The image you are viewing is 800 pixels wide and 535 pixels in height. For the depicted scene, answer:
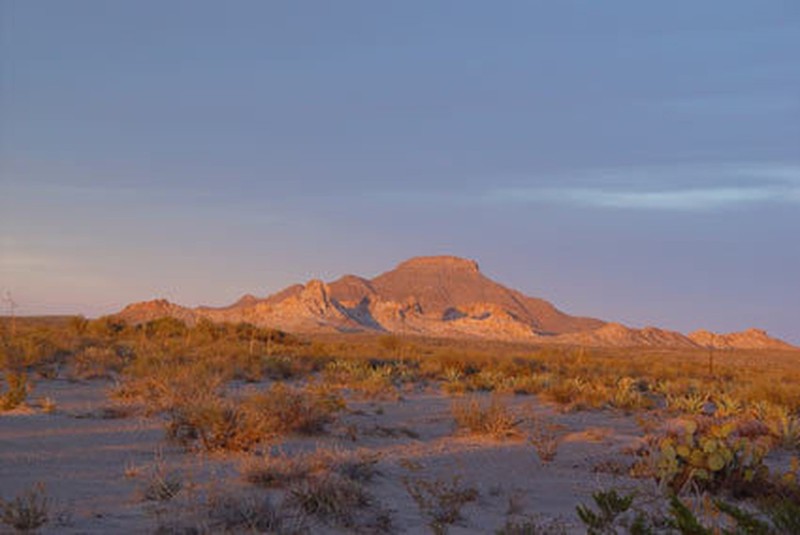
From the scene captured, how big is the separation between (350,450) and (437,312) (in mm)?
104090

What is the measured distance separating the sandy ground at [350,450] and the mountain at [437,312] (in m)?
63.4

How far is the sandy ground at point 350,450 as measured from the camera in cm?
671

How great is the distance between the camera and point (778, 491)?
28.4ft

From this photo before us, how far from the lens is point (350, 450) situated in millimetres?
9664

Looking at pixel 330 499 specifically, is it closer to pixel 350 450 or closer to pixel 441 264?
pixel 350 450

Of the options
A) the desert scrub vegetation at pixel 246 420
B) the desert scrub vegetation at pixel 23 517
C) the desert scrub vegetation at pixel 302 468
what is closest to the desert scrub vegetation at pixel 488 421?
the desert scrub vegetation at pixel 246 420

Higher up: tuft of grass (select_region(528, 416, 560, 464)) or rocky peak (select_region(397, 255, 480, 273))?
rocky peak (select_region(397, 255, 480, 273))

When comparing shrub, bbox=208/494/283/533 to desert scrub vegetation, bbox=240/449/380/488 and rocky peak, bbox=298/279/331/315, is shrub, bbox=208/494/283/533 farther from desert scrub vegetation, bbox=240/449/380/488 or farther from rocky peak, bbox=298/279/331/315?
rocky peak, bbox=298/279/331/315

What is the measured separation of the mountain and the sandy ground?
6338 cm

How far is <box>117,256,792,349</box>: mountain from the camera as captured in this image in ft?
302

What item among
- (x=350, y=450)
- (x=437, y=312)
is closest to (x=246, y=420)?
(x=350, y=450)

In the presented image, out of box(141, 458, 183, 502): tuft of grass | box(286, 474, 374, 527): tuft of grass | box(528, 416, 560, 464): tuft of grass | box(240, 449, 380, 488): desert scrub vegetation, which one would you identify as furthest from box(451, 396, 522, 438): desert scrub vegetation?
box(141, 458, 183, 502): tuft of grass

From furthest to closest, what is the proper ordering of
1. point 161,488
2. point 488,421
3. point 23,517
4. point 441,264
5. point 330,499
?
point 441,264 < point 488,421 < point 161,488 < point 330,499 < point 23,517

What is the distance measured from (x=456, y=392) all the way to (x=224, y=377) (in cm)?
501
